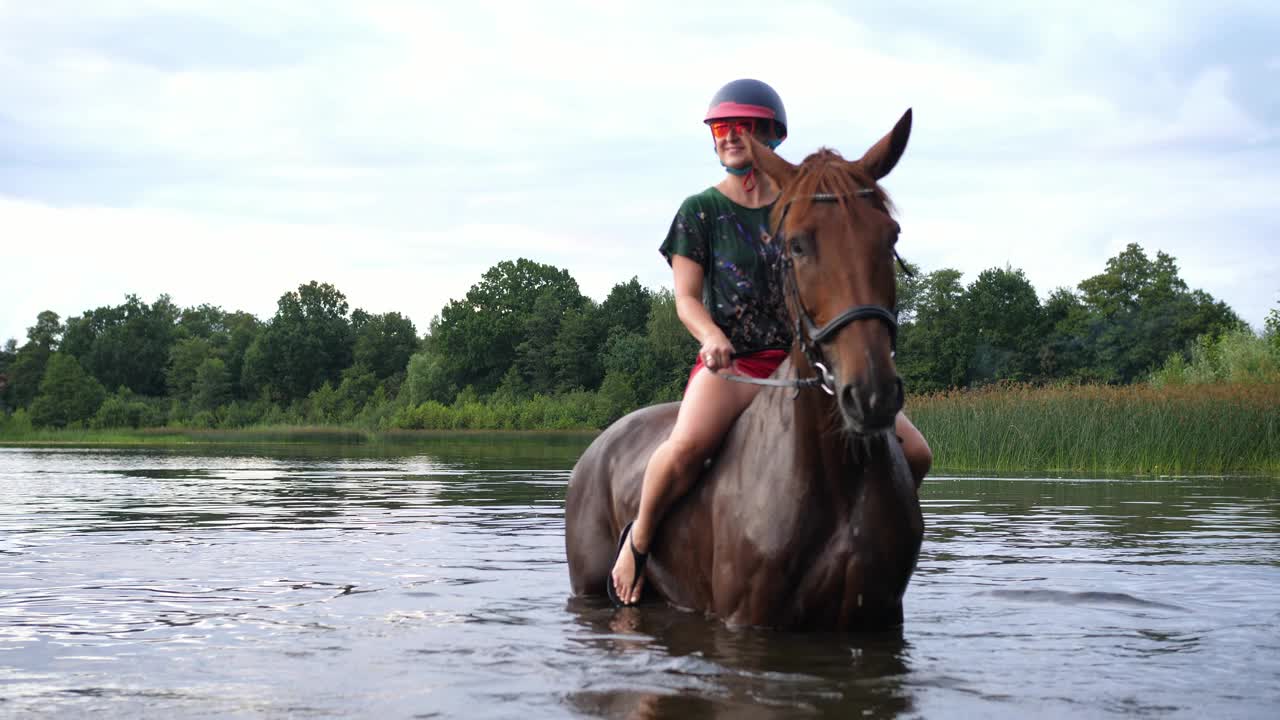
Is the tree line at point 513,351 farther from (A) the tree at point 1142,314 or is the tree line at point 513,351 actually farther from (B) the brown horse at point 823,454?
(B) the brown horse at point 823,454

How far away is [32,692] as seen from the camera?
4.11 m

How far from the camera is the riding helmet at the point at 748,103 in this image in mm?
4871

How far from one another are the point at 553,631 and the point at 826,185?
2310mm

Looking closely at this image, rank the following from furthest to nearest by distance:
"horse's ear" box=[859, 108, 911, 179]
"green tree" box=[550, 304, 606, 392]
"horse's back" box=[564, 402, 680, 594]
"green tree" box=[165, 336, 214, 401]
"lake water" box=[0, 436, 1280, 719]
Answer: "green tree" box=[165, 336, 214, 401]
"green tree" box=[550, 304, 606, 392]
"horse's back" box=[564, 402, 680, 594]
"horse's ear" box=[859, 108, 911, 179]
"lake water" box=[0, 436, 1280, 719]

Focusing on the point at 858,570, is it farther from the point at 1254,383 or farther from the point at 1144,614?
the point at 1254,383

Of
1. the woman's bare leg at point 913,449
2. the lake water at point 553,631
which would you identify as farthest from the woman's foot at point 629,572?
the woman's bare leg at point 913,449

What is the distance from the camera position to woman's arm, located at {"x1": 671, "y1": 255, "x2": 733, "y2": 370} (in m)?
4.34

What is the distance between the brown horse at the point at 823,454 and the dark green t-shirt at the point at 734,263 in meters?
0.30

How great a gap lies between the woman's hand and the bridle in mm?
226

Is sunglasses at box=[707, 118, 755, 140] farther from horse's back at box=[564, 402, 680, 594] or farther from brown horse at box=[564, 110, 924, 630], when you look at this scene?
horse's back at box=[564, 402, 680, 594]

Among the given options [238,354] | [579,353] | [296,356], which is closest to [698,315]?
[579,353]

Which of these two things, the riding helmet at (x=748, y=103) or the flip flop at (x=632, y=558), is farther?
the flip flop at (x=632, y=558)

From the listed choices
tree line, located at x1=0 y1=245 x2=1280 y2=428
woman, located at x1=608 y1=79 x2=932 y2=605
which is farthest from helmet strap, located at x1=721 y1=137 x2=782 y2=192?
tree line, located at x1=0 y1=245 x2=1280 y2=428

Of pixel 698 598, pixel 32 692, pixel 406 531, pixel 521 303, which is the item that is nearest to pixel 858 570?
pixel 698 598
